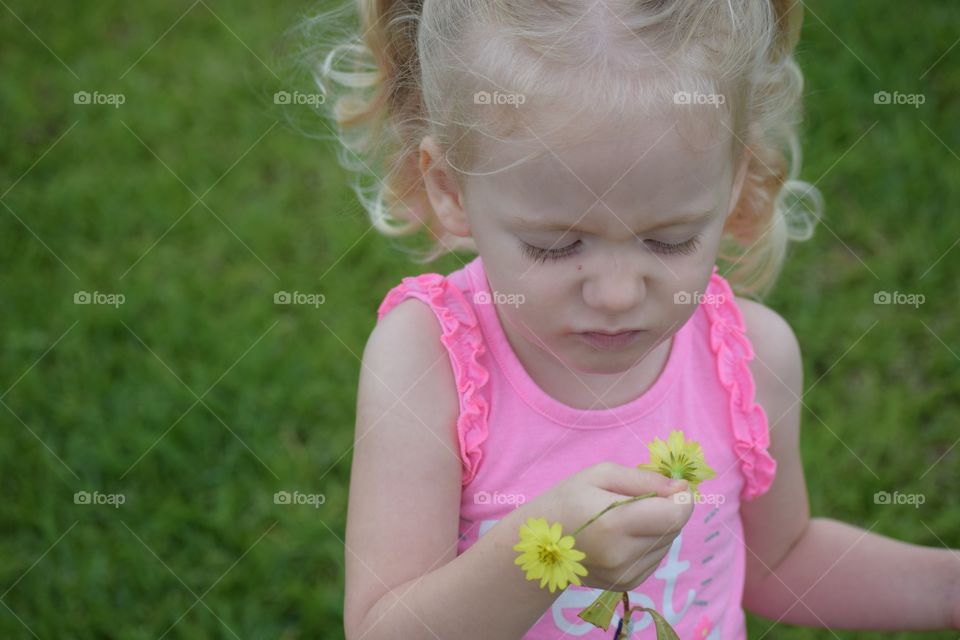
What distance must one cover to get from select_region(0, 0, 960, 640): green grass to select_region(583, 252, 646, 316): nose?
1451 mm

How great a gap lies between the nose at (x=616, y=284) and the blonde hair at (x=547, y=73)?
191mm

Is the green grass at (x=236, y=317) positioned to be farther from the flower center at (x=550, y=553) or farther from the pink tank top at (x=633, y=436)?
the flower center at (x=550, y=553)

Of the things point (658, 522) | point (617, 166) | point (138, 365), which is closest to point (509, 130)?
point (617, 166)

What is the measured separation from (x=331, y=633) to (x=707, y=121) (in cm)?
168

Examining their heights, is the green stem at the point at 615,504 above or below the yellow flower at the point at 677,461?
below

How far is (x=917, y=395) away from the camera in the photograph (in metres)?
3.00

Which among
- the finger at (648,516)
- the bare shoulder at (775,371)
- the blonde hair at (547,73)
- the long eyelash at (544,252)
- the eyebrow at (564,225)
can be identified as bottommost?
the finger at (648,516)

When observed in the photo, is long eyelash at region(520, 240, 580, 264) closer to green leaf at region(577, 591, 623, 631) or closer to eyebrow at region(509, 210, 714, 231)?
eyebrow at region(509, 210, 714, 231)

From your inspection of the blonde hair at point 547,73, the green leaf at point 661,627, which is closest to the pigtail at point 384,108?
the blonde hair at point 547,73

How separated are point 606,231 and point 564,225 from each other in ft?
0.17

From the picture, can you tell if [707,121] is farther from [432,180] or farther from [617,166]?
[432,180]

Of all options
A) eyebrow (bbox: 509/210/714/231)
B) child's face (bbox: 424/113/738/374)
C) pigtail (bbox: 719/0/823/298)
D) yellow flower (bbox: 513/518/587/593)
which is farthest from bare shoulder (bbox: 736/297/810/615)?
yellow flower (bbox: 513/518/587/593)

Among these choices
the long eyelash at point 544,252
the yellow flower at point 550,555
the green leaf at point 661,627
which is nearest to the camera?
the yellow flower at point 550,555

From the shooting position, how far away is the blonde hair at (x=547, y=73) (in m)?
1.35
